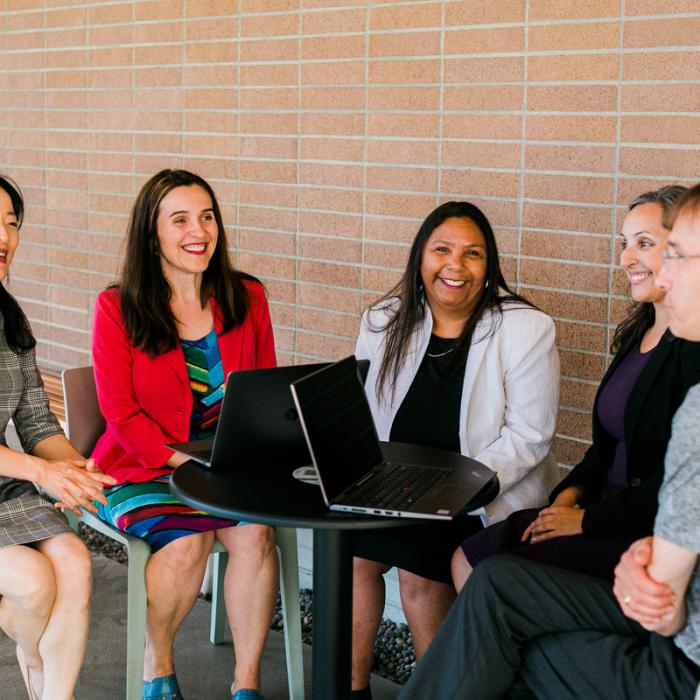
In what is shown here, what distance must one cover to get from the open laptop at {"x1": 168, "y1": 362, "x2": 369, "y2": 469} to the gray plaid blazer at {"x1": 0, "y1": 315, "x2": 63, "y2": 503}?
0.57 metres

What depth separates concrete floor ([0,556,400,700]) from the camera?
125 inches

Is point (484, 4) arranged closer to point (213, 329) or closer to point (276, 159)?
point (276, 159)

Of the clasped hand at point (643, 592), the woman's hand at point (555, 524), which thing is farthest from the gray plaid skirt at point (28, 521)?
the clasped hand at point (643, 592)

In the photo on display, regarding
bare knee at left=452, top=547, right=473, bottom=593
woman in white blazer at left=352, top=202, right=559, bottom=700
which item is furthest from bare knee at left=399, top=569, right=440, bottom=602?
bare knee at left=452, top=547, right=473, bottom=593

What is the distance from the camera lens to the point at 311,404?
2295 mm

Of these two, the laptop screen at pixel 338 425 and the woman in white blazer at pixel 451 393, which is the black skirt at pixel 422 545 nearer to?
the woman in white blazer at pixel 451 393

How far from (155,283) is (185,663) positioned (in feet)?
3.89

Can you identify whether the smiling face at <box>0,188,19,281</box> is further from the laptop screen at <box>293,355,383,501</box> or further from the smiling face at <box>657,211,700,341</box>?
the smiling face at <box>657,211,700,341</box>

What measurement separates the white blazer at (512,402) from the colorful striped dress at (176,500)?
72 centimetres

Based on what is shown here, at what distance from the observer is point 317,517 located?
220 cm

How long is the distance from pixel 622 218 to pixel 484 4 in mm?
842

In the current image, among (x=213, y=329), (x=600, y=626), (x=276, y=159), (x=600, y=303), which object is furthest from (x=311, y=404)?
(x=276, y=159)

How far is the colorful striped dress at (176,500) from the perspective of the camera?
2906 millimetres

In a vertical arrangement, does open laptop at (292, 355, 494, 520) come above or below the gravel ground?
above
